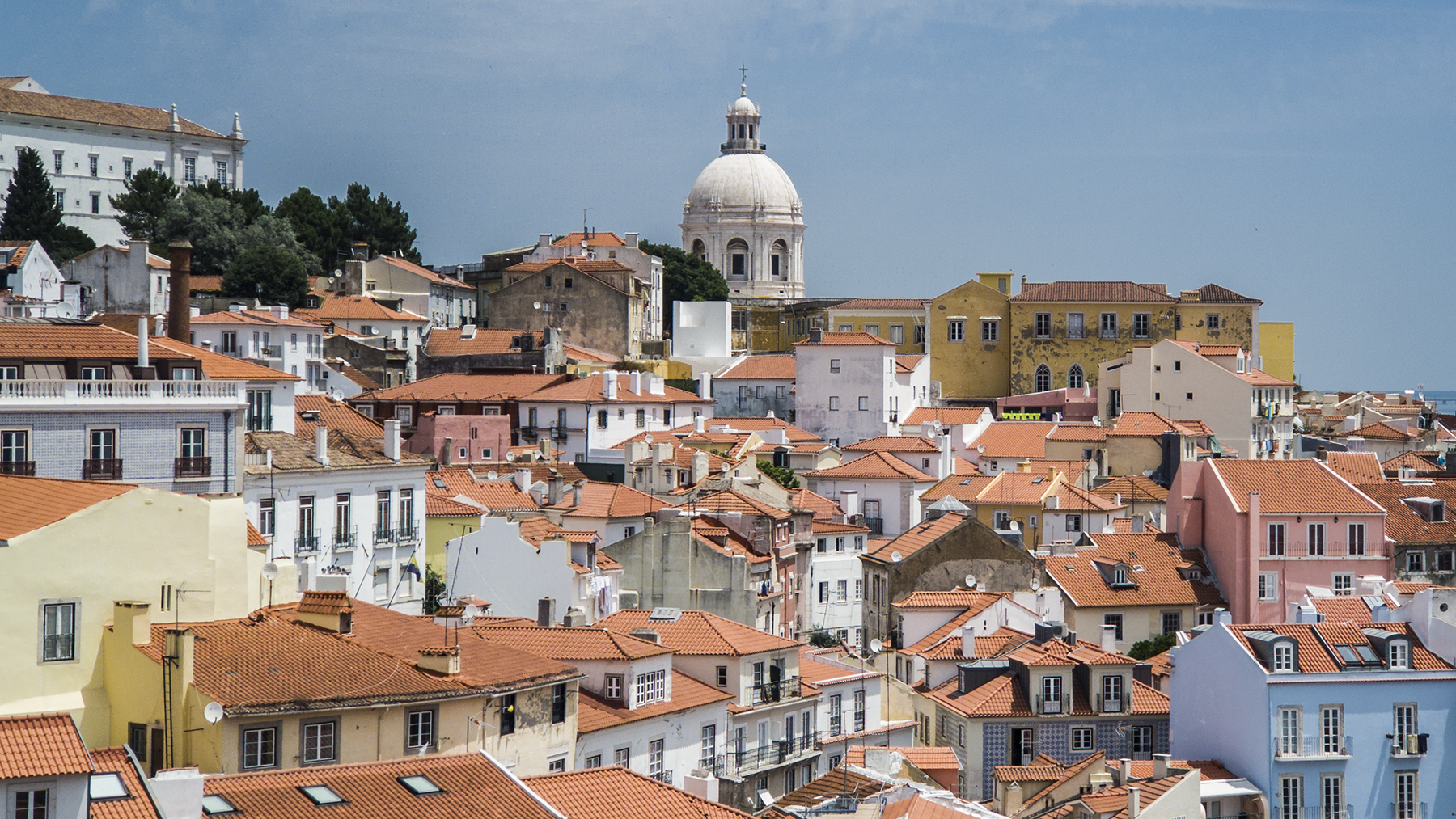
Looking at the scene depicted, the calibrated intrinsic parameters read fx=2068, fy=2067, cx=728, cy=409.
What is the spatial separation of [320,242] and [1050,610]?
61.1 metres

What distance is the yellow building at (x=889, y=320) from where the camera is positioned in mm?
100375

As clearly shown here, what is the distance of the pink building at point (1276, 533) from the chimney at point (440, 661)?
89.8 feet

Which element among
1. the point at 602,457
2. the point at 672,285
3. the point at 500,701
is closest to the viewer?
the point at 500,701

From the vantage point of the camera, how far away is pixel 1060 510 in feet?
207

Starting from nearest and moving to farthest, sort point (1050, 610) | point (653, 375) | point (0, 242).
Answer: point (1050, 610) → point (653, 375) → point (0, 242)

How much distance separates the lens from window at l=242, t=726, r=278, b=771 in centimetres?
2434

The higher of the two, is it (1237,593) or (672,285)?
(672,285)

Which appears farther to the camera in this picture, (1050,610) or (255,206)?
(255,206)

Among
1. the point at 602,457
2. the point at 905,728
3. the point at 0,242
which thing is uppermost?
the point at 0,242

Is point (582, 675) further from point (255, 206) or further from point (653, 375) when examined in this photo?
point (255, 206)

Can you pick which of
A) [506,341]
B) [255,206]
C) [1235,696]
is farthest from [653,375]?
[1235,696]

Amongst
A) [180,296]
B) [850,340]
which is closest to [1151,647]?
[180,296]

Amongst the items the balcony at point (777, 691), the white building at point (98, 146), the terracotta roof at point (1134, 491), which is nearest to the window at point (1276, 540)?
the terracotta roof at point (1134, 491)

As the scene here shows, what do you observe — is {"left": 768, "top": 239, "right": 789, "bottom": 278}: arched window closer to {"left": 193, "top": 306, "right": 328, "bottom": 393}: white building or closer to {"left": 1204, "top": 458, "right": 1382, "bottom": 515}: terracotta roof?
{"left": 193, "top": 306, "right": 328, "bottom": 393}: white building
